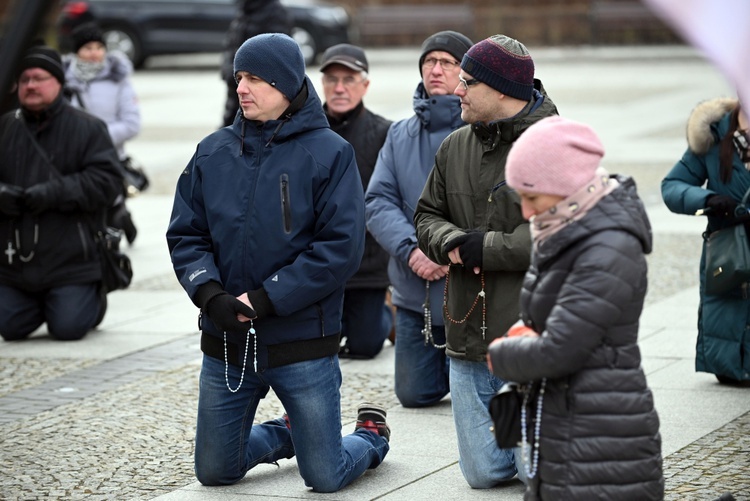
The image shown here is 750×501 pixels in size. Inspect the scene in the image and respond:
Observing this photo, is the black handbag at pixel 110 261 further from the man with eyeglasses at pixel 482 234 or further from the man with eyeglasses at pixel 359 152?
the man with eyeglasses at pixel 482 234

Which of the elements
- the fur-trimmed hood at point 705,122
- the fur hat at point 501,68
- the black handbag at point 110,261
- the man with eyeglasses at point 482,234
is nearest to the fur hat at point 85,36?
the black handbag at point 110,261

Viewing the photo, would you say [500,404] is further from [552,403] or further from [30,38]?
[30,38]

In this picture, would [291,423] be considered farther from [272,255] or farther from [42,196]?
[42,196]

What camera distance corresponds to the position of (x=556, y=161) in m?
3.84

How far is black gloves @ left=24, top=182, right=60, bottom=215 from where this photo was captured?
8.24m

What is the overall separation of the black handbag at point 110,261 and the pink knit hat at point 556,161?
528cm

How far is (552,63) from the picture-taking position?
26703 mm

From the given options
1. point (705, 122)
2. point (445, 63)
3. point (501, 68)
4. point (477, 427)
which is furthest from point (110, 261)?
point (501, 68)

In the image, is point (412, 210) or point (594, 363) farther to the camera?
point (412, 210)

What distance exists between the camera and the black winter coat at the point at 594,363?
12.4 feet

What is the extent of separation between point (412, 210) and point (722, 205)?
61.0 inches

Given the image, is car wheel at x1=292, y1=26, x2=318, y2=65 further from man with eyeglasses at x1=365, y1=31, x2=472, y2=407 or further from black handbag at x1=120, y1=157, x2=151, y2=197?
man with eyeglasses at x1=365, y1=31, x2=472, y2=407

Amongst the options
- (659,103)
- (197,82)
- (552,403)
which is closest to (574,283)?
(552,403)

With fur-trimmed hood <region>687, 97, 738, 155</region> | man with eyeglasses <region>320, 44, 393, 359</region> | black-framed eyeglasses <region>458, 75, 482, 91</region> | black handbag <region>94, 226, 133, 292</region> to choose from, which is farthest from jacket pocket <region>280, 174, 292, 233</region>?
black handbag <region>94, 226, 133, 292</region>
